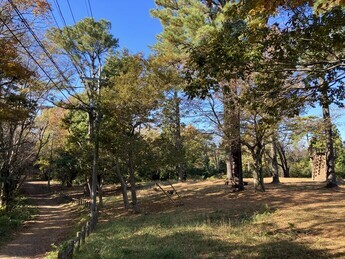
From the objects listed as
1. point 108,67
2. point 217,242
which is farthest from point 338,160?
point 217,242

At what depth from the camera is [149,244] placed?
9969mm

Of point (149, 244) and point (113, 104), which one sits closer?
point (149, 244)

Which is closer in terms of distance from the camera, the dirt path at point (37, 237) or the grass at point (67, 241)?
the grass at point (67, 241)

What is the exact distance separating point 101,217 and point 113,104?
707cm

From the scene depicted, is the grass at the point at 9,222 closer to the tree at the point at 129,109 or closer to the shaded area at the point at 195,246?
the tree at the point at 129,109

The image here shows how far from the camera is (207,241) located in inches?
384

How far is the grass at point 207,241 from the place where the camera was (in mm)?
8320

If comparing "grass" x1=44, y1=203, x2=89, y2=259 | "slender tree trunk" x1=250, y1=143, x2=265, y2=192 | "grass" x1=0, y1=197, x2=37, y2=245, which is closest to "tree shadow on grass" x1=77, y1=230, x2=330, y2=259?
"grass" x1=44, y1=203, x2=89, y2=259

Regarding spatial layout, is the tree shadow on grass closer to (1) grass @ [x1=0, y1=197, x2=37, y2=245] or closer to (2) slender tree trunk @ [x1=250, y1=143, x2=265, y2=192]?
(1) grass @ [x1=0, y1=197, x2=37, y2=245]

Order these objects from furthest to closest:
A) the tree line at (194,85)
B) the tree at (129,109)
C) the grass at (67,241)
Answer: the tree at (129,109) → the grass at (67,241) → the tree line at (194,85)

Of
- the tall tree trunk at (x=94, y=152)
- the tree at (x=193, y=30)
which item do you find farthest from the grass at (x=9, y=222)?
the tree at (x=193, y=30)

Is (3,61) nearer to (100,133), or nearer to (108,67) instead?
(100,133)

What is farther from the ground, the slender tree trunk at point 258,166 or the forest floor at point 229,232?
the slender tree trunk at point 258,166

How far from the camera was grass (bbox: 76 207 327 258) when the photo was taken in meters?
8.32
